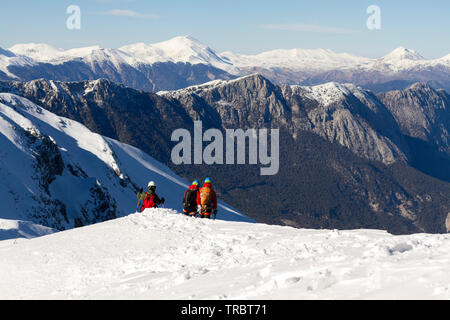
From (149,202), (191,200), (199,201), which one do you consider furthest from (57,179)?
(199,201)

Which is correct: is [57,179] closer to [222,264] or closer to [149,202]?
[149,202]

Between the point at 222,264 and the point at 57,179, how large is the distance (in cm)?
9033

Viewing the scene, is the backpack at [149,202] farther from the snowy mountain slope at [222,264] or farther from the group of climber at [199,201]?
the snowy mountain slope at [222,264]

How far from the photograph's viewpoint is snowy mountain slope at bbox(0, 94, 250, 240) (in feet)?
250

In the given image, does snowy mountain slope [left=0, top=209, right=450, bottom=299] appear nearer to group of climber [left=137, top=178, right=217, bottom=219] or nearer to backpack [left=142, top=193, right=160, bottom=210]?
group of climber [left=137, top=178, right=217, bottom=219]

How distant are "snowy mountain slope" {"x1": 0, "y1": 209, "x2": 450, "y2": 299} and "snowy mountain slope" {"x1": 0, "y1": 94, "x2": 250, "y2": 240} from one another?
50702 mm

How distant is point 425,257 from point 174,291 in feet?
27.5

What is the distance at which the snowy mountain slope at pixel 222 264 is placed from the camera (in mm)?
13180

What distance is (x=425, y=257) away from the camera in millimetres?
15289

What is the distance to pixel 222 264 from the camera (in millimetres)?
17062

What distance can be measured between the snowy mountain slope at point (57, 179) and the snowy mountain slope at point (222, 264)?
50.7 m

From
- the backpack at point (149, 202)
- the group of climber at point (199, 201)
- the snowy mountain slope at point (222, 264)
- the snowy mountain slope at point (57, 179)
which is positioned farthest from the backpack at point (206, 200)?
the snowy mountain slope at point (57, 179)
